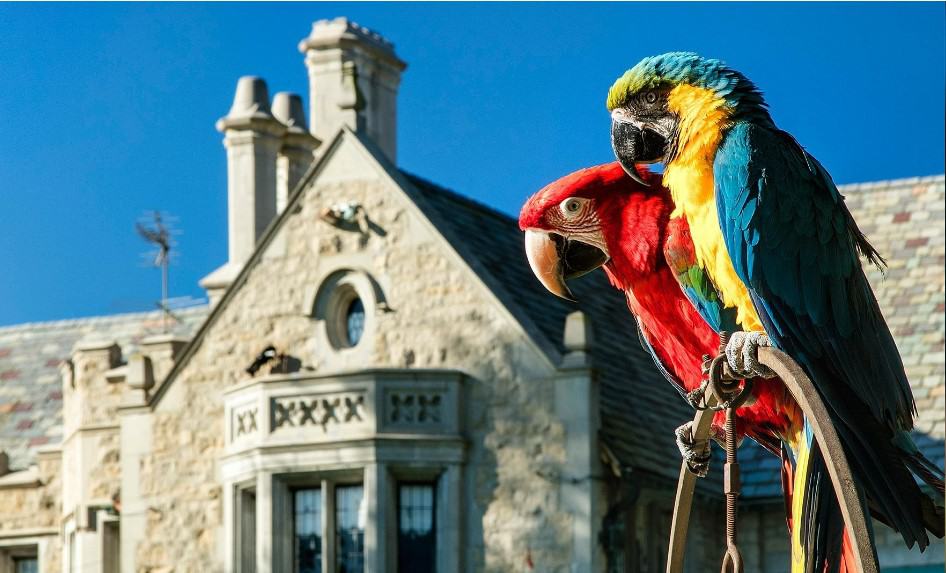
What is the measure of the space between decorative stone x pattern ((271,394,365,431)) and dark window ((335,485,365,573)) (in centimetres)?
62

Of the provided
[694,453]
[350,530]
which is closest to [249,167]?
[350,530]

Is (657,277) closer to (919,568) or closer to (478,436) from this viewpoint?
(478,436)

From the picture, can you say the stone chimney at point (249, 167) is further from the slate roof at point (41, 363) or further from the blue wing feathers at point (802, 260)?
the blue wing feathers at point (802, 260)

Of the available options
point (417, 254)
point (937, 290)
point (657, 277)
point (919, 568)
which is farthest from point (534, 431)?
point (657, 277)

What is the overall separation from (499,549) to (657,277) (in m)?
9.44

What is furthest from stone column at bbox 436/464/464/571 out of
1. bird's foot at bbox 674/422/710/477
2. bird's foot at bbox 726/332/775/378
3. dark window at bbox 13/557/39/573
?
bird's foot at bbox 726/332/775/378

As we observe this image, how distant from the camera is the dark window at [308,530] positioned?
18828 millimetres

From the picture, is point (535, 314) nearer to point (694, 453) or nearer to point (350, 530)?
point (350, 530)

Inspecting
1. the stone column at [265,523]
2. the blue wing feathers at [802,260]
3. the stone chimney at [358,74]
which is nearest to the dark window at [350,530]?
the stone column at [265,523]

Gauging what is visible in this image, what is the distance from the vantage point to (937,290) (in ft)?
70.6

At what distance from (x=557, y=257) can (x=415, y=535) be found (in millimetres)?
9285

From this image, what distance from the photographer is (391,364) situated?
1900 centimetres

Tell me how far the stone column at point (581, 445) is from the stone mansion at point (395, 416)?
19mm

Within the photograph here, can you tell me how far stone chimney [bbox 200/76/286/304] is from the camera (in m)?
23.1
